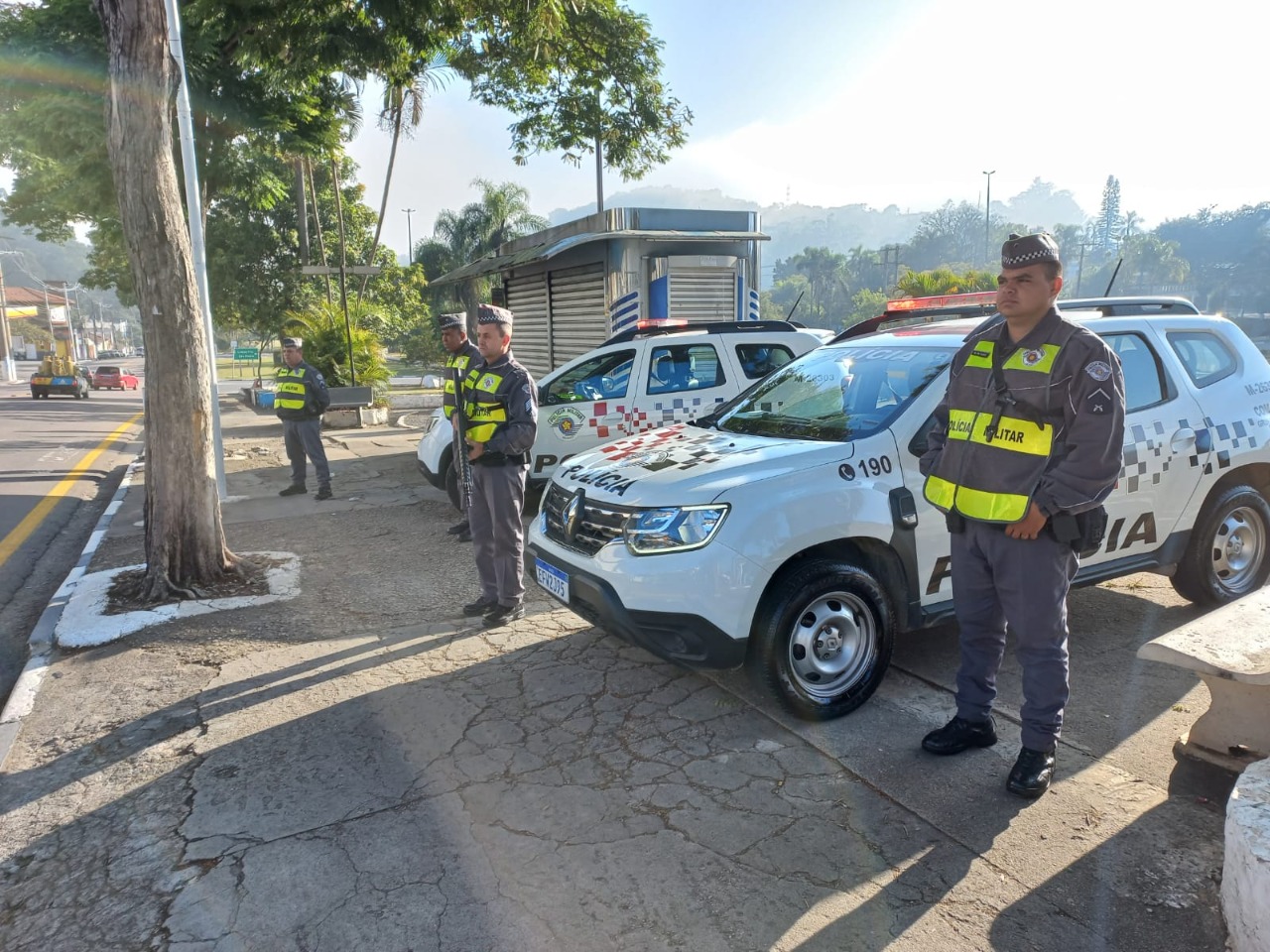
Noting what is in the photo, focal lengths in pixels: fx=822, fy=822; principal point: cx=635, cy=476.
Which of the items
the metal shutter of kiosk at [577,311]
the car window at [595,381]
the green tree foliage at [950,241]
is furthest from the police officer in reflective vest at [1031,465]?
the green tree foliage at [950,241]

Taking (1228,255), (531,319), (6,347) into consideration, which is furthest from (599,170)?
(1228,255)

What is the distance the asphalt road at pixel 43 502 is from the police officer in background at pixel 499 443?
2733 millimetres

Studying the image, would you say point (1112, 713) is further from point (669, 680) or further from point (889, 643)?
point (669, 680)

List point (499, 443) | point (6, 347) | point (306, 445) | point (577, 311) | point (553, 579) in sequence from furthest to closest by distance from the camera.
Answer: point (6, 347) → point (577, 311) → point (306, 445) → point (499, 443) → point (553, 579)

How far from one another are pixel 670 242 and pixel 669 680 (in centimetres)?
889

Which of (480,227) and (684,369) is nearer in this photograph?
(684,369)

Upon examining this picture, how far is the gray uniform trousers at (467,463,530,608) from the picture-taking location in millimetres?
4984

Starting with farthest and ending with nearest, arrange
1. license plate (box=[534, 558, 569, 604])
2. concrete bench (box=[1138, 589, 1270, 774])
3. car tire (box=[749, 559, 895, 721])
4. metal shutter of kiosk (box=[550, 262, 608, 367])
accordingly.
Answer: metal shutter of kiosk (box=[550, 262, 608, 367])
license plate (box=[534, 558, 569, 604])
car tire (box=[749, 559, 895, 721])
concrete bench (box=[1138, 589, 1270, 774])

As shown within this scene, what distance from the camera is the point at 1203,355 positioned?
15.5 feet

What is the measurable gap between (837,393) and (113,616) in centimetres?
469

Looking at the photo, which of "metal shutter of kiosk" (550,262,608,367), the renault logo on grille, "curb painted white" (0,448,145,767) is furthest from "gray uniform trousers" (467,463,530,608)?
"metal shutter of kiosk" (550,262,608,367)

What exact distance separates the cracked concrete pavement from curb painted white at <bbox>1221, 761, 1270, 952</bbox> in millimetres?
171

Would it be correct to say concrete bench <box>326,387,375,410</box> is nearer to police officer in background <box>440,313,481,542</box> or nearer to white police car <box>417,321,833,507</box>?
white police car <box>417,321,833,507</box>

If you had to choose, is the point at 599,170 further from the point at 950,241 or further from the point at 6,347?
the point at 950,241
